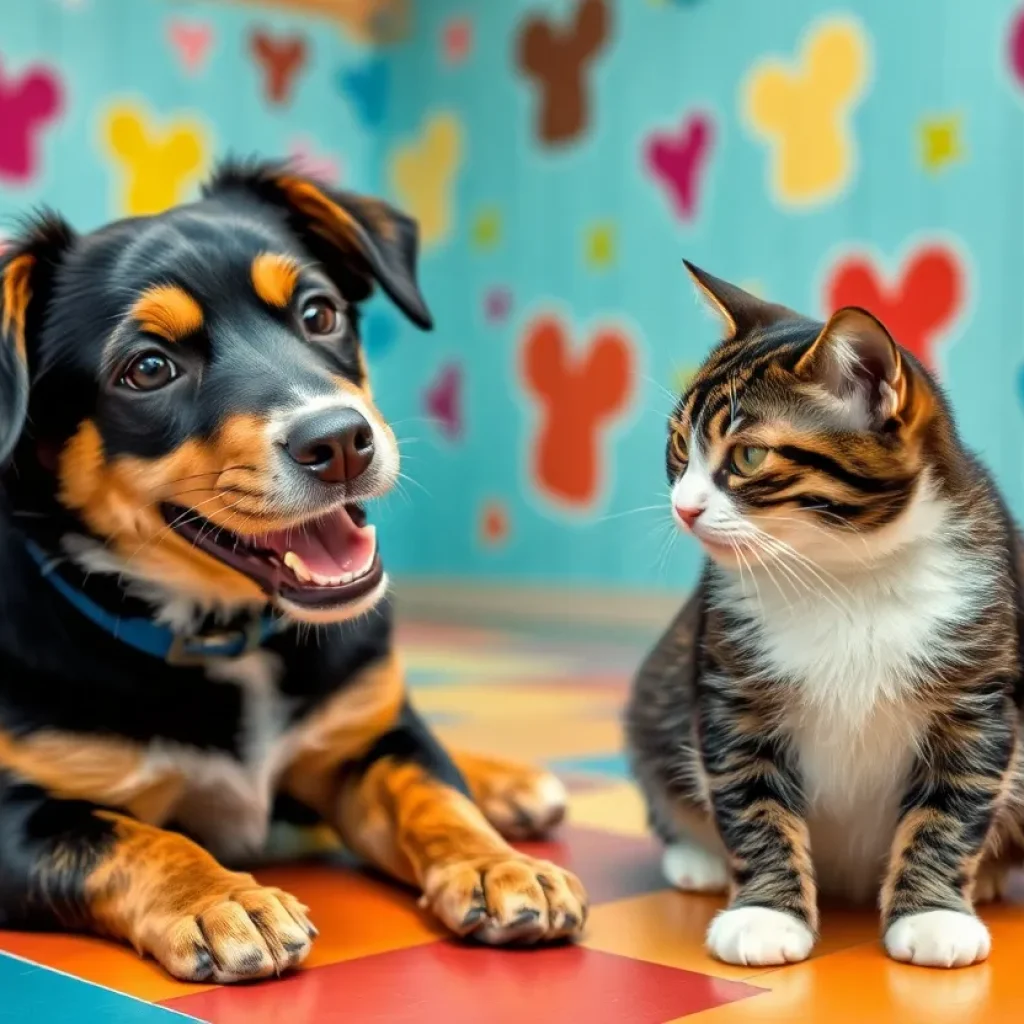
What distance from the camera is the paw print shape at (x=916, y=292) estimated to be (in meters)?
4.12

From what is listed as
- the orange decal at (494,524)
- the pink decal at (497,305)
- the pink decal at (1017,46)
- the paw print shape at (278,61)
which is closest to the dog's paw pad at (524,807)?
the pink decal at (1017,46)

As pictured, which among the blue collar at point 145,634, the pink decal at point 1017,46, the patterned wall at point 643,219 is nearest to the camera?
the blue collar at point 145,634

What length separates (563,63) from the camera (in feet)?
17.5

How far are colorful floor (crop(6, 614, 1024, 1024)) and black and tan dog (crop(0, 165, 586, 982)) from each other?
0.06 m

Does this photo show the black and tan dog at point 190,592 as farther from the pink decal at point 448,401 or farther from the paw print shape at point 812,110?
the pink decal at point 448,401

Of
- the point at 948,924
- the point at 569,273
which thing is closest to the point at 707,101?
the point at 569,273

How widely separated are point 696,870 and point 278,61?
501cm

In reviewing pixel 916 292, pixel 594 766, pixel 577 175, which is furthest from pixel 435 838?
pixel 577 175

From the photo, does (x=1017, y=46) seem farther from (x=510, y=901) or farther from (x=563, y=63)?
(x=510, y=901)

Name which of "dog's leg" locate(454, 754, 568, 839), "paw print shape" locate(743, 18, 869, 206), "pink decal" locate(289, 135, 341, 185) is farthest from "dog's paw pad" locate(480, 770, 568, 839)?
"pink decal" locate(289, 135, 341, 185)

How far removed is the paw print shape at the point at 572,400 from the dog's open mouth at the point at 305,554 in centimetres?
340

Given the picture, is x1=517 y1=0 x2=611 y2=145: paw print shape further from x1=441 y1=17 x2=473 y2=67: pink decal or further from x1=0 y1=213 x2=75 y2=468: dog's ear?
x1=0 y1=213 x2=75 y2=468: dog's ear

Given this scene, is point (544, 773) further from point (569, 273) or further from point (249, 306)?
point (569, 273)

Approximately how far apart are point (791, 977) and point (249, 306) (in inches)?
40.0
